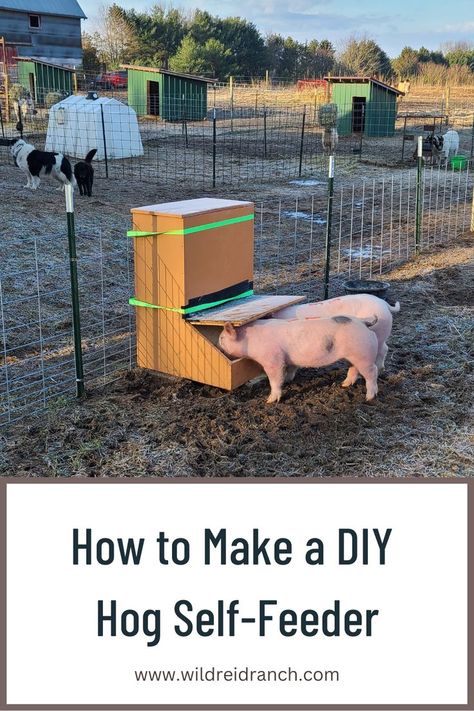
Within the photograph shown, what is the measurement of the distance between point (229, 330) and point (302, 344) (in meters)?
0.47

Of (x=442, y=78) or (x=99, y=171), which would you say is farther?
(x=442, y=78)

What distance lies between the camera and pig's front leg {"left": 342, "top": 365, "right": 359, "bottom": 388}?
5074 millimetres

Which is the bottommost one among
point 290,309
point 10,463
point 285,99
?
point 10,463

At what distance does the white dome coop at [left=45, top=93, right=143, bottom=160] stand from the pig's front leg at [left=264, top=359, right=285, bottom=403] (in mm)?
14465

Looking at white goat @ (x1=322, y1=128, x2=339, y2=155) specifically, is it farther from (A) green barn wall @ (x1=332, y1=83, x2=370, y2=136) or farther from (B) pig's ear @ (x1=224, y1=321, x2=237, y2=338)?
(B) pig's ear @ (x1=224, y1=321, x2=237, y2=338)

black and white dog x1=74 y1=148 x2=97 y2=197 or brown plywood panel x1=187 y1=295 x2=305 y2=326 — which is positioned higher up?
black and white dog x1=74 y1=148 x2=97 y2=197

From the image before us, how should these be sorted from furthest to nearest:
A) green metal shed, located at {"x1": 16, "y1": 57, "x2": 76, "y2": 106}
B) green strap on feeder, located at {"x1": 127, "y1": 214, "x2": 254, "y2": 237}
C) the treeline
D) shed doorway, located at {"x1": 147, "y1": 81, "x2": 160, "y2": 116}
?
the treeline, green metal shed, located at {"x1": 16, "y1": 57, "x2": 76, "y2": 106}, shed doorway, located at {"x1": 147, "y1": 81, "x2": 160, "y2": 116}, green strap on feeder, located at {"x1": 127, "y1": 214, "x2": 254, "y2": 237}

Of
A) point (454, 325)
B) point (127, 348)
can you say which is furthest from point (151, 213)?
point (454, 325)

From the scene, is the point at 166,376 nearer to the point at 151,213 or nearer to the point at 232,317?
the point at 232,317

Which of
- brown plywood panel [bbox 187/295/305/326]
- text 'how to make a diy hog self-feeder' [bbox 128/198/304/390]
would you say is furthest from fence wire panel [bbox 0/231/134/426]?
brown plywood panel [bbox 187/295/305/326]

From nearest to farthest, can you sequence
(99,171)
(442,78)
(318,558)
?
1. (318,558)
2. (99,171)
3. (442,78)

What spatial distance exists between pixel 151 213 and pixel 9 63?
3251 centimetres

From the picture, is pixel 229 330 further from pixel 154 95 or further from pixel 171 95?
pixel 154 95

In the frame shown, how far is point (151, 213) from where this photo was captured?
197 inches
